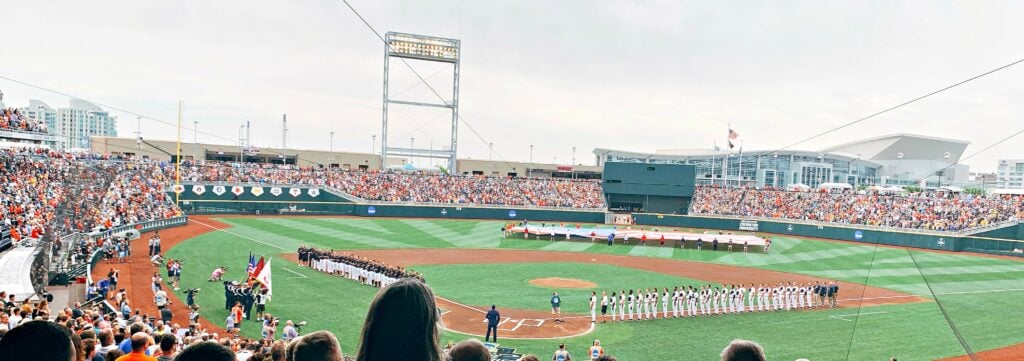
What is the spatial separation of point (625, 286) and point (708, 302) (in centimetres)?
553

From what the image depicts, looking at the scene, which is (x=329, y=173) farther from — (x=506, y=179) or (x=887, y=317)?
(x=887, y=317)

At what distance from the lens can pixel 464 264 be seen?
33594 mm

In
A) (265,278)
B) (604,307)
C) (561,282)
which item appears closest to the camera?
(265,278)

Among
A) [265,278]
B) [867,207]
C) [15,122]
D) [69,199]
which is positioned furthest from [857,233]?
[15,122]

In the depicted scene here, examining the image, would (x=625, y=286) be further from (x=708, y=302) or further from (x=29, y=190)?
(x=29, y=190)

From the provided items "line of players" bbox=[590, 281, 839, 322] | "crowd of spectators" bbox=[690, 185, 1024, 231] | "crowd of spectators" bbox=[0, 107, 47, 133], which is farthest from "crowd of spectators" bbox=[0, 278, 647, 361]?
"crowd of spectators" bbox=[690, 185, 1024, 231]

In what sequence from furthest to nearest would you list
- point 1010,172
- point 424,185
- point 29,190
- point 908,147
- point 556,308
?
point 1010,172
point 908,147
point 424,185
point 29,190
point 556,308

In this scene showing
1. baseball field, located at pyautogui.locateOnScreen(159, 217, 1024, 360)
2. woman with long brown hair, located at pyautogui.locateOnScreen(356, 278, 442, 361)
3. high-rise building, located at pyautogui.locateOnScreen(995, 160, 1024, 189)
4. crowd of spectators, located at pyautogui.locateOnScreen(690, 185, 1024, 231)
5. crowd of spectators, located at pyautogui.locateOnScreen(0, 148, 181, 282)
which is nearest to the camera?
woman with long brown hair, located at pyautogui.locateOnScreen(356, 278, 442, 361)

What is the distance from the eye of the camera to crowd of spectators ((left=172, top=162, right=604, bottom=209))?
5897 cm

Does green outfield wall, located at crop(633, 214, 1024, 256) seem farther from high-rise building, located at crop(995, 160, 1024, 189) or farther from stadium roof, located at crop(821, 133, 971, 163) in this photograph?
high-rise building, located at crop(995, 160, 1024, 189)

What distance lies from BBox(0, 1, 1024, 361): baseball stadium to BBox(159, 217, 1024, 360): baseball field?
0.16 meters

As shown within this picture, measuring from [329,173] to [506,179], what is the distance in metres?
19.0

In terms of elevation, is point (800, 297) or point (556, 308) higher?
point (800, 297)

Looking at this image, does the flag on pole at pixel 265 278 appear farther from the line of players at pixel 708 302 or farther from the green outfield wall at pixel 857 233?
the green outfield wall at pixel 857 233
